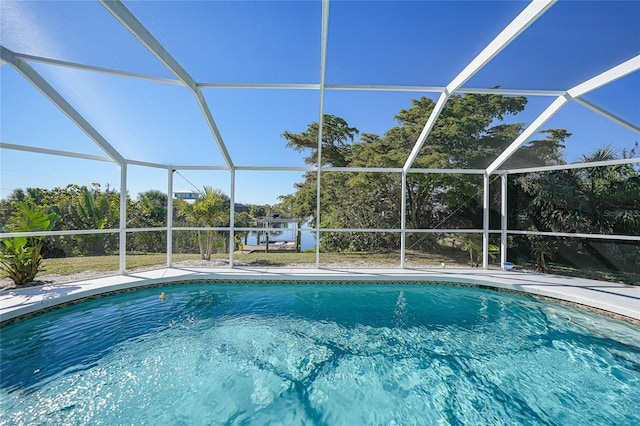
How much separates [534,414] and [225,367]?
3277mm

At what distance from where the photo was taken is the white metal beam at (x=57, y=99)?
378 cm

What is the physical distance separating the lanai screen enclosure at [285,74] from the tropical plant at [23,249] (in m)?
0.75

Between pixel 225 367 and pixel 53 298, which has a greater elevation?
pixel 53 298

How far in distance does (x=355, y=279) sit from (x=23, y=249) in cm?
682

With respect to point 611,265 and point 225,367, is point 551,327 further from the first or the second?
point 225,367

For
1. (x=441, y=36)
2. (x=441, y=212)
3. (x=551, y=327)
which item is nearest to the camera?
(x=441, y=36)

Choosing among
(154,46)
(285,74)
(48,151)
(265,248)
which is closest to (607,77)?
(285,74)

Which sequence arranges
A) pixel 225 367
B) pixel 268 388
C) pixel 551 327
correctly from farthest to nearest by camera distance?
pixel 551 327 < pixel 225 367 < pixel 268 388

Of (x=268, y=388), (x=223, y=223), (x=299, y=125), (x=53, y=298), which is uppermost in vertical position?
(x=299, y=125)

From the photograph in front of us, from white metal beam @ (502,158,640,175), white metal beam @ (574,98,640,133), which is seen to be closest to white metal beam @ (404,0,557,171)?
white metal beam @ (574,98,640,133)

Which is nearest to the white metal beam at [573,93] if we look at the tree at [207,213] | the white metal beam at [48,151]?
the tree at [207,213]

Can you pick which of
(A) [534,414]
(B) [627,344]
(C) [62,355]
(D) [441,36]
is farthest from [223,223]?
(B) [627,344]

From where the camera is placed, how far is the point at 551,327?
444 cm

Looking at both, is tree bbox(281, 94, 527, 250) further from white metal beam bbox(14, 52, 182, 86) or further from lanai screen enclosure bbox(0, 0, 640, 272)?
white metal beam bbox(14, 52, 182, 86)
